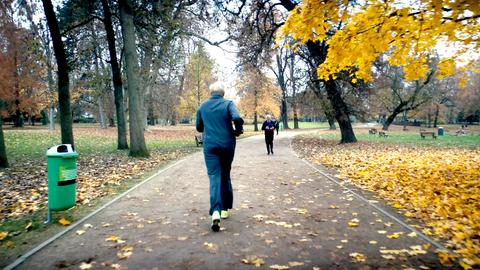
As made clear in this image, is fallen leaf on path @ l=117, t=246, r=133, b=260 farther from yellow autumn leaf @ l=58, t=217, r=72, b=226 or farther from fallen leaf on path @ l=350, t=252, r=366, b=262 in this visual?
fallen leaf on path @ l=350, t=252, r=366, b=262

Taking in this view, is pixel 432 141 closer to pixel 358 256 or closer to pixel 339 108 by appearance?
pixel 339 108

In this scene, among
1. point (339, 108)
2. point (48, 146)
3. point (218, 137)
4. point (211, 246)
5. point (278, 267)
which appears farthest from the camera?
point (339, 108)

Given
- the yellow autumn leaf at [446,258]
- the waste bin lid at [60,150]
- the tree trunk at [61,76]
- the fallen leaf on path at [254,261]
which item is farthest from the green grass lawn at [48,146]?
the yellow autumn leaf at [446,258]

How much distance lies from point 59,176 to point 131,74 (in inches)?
349

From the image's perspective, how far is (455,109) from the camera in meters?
Result: 68.8

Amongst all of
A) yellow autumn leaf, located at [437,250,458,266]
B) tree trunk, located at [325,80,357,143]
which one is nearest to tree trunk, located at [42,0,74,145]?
yellow autumn leaf, located at [437,250,458,266]

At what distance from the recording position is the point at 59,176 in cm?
513

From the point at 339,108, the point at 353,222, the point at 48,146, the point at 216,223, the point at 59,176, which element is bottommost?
the point at 353,222

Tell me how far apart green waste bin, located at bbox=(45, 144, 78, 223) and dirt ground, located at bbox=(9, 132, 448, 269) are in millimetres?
512

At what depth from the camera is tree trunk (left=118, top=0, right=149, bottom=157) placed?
13156 millimetres

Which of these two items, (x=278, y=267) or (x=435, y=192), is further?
(x=435, y=192)

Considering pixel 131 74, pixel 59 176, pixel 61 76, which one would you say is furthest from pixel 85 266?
pixel 131 74

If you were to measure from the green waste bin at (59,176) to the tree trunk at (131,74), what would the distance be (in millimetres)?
8393

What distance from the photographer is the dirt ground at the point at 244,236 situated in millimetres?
3725
